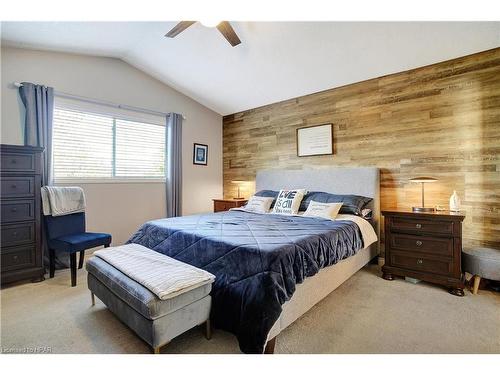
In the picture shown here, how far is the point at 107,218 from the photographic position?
12.6 ft

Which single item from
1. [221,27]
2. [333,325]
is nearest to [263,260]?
[333,325]

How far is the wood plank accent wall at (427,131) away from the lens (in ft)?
8.92

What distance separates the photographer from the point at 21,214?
2.71 metres

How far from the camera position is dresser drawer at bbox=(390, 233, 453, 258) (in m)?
2.54

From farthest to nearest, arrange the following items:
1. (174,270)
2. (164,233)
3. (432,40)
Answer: (432,40) < (164,233) < (174,270)

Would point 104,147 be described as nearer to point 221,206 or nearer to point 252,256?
point 221,206

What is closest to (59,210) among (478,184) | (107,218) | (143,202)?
(107,218)

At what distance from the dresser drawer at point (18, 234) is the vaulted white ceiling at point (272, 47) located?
83.6 inches

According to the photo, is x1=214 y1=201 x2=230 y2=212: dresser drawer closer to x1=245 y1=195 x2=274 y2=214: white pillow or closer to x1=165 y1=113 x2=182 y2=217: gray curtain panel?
x1=165 y1=113 x2=182 y2=217: gray curtain panel

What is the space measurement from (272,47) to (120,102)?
2500 mm

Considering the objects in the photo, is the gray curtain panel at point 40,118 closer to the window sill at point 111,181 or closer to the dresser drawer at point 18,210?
the window sill at point 111,181

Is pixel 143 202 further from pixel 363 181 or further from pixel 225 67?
pixel 363 181

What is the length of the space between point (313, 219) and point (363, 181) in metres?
1.02
